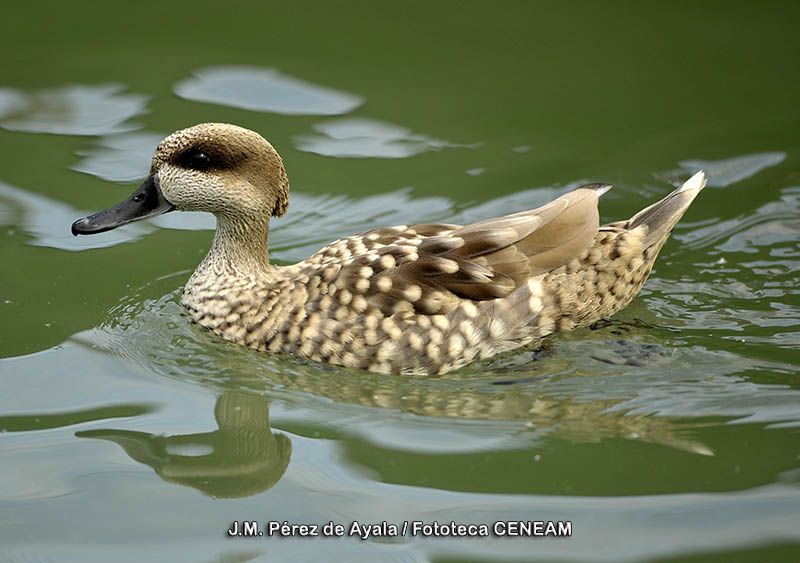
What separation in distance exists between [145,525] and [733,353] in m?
3.45

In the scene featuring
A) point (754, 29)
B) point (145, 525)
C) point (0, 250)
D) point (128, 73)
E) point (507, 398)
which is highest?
point (754, 29)

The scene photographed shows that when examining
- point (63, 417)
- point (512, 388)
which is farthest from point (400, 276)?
point (63, 417)

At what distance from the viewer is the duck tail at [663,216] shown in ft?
20.5

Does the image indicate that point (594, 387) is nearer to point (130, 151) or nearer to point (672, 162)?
point (672, 162)

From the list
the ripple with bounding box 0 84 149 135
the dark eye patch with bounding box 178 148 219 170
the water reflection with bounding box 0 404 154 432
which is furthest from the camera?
the ripple with bounding box 0 84 149 135

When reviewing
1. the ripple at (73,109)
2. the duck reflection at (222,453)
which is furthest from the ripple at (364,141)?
the duck reflection at (222,453)

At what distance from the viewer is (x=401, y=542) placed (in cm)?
437

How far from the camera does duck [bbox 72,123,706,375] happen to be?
5.80 m

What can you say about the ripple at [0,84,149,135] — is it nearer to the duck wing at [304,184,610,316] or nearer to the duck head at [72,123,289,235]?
the duck head at [72,123,289,235]

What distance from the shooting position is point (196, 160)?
19.6 feet

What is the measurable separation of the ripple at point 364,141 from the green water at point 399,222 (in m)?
0.03

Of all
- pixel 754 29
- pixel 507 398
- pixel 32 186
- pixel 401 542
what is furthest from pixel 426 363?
pixel 754 29

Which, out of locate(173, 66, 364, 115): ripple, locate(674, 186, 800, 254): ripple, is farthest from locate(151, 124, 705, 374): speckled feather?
locate(173, 66, 364, 115): ripple

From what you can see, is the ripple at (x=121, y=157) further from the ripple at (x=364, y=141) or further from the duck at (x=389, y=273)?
the duck at (x=389, y=273)
